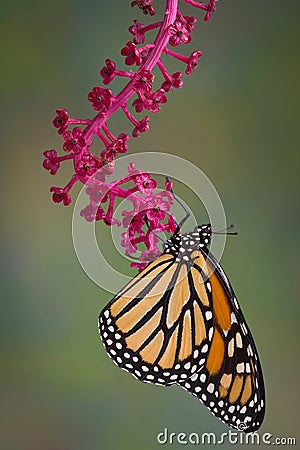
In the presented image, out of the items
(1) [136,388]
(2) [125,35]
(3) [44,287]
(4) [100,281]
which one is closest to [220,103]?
(2) [125,35]

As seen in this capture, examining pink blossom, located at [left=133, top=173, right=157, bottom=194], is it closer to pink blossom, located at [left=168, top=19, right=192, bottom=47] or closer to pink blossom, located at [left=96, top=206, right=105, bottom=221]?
pink blossom, located at [left=96, top=206, right=105, bottom=221]

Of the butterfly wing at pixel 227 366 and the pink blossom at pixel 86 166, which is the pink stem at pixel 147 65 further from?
the butterfly wing at pixel 227 366

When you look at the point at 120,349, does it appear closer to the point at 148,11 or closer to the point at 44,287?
the point at 148,11

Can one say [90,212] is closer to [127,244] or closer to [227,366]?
[127,244]

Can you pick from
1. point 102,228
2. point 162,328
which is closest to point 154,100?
point 162,328
